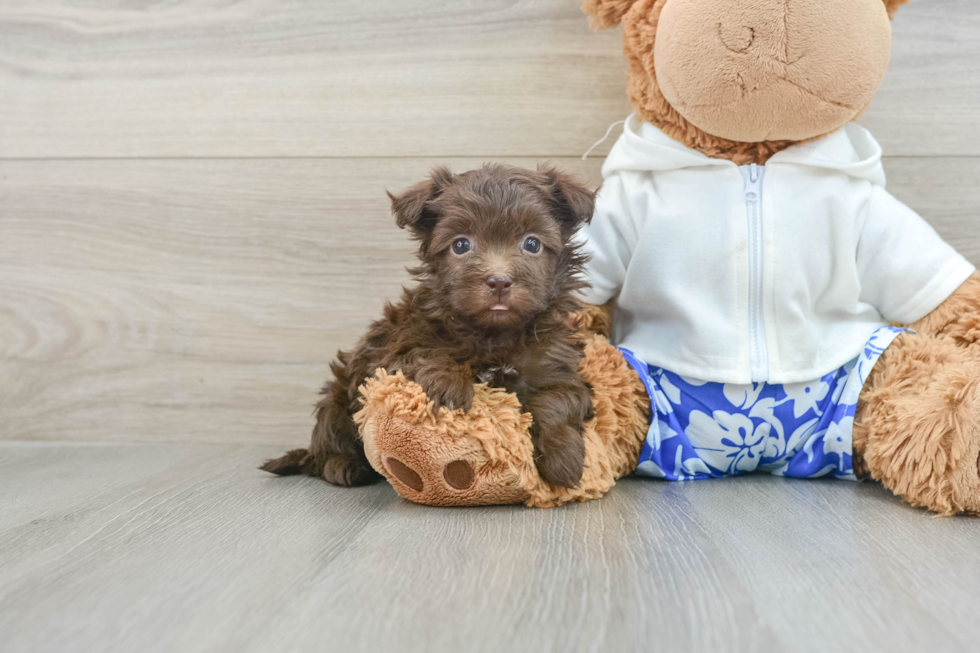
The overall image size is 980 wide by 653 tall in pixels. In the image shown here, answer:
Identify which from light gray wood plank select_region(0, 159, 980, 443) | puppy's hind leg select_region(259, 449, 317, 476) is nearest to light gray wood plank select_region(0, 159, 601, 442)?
light gray wood plank select_region(0, 159, 980, 443)

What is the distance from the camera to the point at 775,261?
119cm

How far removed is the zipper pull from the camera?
3.94 feet

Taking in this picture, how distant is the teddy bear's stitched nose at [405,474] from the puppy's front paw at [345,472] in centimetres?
18

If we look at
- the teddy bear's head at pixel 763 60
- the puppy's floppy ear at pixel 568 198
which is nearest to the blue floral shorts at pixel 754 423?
the puppy's floppy ear at pixel 568 198

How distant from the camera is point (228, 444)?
1.58 meters

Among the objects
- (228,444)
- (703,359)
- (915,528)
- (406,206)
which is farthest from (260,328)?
(915,528)

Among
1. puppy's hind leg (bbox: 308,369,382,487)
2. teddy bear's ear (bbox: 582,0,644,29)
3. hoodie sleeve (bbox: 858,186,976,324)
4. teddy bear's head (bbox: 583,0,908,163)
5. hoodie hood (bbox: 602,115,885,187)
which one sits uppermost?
teddy bear's ear (bbox: 582,0,644,29)

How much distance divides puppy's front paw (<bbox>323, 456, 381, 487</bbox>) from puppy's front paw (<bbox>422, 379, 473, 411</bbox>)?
283mm

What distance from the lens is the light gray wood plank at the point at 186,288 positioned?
1532 millimetres

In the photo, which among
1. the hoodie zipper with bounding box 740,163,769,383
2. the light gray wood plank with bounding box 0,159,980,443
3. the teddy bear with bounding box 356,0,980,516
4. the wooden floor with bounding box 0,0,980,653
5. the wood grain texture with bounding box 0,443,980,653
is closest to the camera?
the wood grain texture with bounding box 0,443,980,653

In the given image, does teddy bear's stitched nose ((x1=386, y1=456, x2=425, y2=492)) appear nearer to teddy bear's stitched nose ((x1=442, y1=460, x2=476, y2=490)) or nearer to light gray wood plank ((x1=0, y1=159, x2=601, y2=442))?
teddy bear's stitched nose ((x1=442, y1=460, x2=476, y2=490))

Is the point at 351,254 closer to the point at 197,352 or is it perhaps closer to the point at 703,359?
the point at 197,352

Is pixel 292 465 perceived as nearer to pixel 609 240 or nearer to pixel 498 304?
pixel 498 304

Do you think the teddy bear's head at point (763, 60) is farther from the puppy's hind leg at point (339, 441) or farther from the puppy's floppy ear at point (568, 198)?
the puppy's hind leg at point (339, 441)
